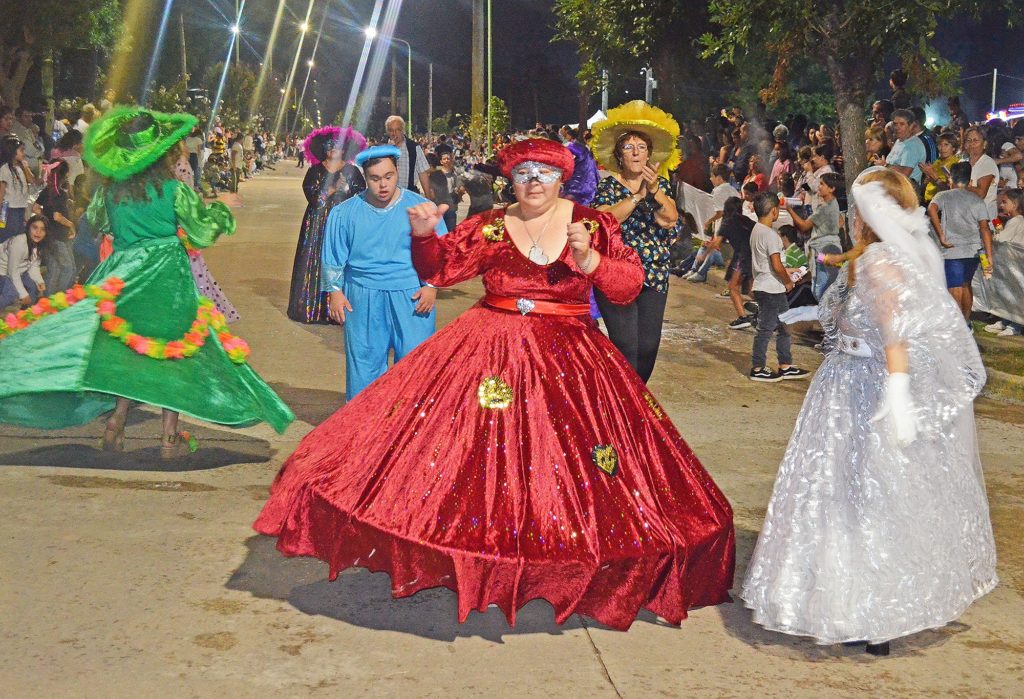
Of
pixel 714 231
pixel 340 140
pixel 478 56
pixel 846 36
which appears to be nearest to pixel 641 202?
pixel 340 140

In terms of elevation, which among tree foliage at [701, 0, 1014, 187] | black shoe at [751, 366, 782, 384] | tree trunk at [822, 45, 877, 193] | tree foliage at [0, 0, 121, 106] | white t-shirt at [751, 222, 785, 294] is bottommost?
black shoe at [751, 366, 782, 384]

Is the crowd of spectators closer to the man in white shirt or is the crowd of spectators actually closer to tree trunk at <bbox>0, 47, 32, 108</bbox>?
the man in white shirt

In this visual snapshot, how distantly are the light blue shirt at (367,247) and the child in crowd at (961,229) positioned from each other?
683cm

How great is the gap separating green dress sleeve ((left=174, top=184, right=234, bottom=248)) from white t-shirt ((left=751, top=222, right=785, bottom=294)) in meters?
4.86

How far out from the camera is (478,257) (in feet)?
19.1

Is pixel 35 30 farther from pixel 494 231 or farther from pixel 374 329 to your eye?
pixel 494 231

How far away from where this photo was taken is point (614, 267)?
18.6 feet

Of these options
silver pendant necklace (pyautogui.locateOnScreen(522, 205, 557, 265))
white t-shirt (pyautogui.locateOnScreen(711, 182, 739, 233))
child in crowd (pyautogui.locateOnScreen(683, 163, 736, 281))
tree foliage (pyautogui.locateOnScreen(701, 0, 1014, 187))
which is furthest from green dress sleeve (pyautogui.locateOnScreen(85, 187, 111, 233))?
white t-shirt (pyautogui.locateOnScreen(711, 182, 739, 233))

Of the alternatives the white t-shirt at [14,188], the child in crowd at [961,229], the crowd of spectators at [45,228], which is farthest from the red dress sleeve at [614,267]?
the white t-shirt at [14,188]

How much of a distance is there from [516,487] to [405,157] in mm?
7975

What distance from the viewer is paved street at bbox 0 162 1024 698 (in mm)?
4707

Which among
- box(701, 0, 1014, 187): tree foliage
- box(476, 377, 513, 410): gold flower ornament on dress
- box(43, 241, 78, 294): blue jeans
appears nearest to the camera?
box(476, 377, 513, 410): gold flower ornament on dress

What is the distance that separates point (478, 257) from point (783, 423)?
409 cm

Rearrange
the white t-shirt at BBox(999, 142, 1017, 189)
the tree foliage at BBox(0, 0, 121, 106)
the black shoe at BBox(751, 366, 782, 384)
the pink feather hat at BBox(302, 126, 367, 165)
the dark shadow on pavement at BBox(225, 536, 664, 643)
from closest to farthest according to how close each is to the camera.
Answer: the dark shadow on pavement at BBox(225, 536, 664, 643) < the pink feather hat at BBox(302, 126, 367, 165) < the black shoe at BBox(751, 366, 782, 384) < the white t-shirt at BBox(999, 142, 1017, 189) < the tree foliage at BBox(0, 0, 121, 106)
